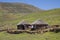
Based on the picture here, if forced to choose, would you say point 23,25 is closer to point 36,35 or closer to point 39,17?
point 36,35

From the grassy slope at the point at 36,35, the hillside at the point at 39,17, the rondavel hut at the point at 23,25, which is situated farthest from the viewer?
the hillside at the point at 39,17

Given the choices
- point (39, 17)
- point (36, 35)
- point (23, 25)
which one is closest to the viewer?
point (36, 35)

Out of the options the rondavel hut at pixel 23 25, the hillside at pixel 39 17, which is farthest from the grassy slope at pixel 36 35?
the rondavel hut at pixel 23 25

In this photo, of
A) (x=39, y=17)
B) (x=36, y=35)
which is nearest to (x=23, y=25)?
(x=36, y=35)

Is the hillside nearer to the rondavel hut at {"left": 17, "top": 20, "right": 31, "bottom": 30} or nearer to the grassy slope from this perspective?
the grassy slope

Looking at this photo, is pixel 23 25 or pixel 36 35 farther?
pixel 23 25

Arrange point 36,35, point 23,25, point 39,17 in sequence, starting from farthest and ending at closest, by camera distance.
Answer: point 39,17
point 23,25
point 36,35

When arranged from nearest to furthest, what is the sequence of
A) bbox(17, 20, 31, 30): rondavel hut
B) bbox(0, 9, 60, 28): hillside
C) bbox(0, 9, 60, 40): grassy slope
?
bbox(0, 9, 60, 40): grassy slope, bbox(17, 20, 31, 30): rondavel hut, bbox(0, 9, 60, 28): hillside

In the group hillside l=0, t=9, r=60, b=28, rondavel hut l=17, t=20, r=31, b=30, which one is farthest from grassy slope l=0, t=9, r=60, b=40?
rondavel hut l=17, t=20, r=31, b=30

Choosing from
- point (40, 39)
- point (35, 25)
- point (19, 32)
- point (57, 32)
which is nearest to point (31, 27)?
point (35, 25)

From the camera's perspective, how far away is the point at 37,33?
49.7 metres

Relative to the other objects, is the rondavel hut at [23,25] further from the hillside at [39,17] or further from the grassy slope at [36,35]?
the hillside at [39,17]

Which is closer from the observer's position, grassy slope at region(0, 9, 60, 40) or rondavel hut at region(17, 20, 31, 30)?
grassy slope at region(0, 9, 60, 40)

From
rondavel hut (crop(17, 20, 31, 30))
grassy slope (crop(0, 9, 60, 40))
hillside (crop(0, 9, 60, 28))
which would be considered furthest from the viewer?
hillside (crop(0, 9, 60, 28))
